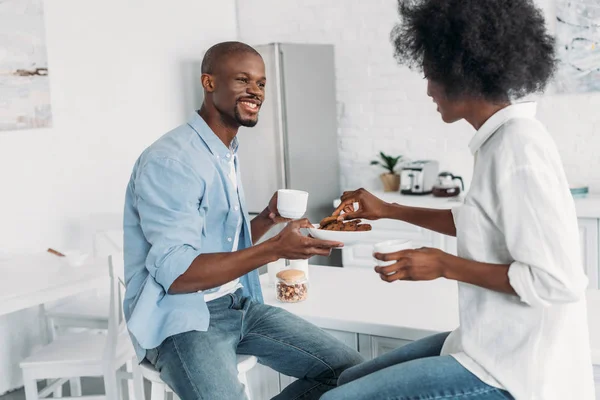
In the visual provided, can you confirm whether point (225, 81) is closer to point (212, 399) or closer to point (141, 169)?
point (141, 169)

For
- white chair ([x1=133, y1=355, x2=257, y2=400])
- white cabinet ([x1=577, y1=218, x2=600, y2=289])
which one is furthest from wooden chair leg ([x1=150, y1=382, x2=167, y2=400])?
white cabinet ([x1=577, y1=218, x2=600, y2=289])

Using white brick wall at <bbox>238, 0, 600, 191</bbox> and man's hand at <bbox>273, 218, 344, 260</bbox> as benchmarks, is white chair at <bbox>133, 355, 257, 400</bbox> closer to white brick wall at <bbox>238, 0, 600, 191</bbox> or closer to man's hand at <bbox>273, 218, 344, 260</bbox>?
man's hand at <bbox>273, 218, 344, 260</bbox>

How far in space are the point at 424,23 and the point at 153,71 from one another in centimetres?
314

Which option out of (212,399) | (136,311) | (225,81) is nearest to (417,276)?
(212,399)

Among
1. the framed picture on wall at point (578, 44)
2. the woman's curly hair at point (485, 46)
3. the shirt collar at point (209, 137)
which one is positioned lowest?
the shirt collar at point (209, 137)

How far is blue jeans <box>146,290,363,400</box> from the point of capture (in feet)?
5.31

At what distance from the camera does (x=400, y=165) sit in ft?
14.9

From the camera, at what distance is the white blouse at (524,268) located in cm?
127

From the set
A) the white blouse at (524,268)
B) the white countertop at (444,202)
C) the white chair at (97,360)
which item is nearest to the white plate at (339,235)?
the white blouse at (524,268)

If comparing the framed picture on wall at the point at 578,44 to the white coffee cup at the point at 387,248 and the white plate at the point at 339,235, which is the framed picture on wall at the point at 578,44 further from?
the white coffee cup at the point at 387,248

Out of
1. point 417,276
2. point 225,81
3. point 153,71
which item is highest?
point 153,71

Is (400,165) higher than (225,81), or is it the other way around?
(225,81)

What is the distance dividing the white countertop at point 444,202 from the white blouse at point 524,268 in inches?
90.1

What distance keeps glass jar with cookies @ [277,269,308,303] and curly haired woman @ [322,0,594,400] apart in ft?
2.17
